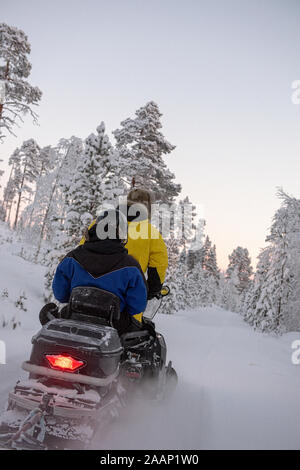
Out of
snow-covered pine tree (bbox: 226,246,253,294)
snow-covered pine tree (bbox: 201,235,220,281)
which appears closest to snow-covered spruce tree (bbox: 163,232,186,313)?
snow-covered pine tree (bbox: 201,235,220,281)

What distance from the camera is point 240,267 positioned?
8069 centimetres

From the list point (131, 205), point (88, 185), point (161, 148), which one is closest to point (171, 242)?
point (161, 148)

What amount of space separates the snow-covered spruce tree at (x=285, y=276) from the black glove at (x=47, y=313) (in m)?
19.8

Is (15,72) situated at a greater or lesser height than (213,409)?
greater

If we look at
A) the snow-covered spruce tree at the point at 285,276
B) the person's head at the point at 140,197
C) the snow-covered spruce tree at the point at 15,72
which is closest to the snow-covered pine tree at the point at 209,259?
the snow-covered spruce tree at the point at 285,276

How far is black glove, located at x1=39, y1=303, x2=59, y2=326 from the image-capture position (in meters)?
3.03

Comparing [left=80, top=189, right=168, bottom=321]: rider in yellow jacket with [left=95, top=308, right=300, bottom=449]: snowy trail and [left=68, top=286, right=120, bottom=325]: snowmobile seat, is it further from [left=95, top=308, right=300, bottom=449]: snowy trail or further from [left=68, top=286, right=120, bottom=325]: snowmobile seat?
[left=95, top=308, right=300, bottom=449]: snowy trail

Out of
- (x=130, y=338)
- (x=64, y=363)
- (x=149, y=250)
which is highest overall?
(x=149, y=250)

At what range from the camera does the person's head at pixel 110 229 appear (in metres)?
2.98

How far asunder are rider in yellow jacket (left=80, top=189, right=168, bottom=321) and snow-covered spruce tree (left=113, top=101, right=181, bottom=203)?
15707 mm

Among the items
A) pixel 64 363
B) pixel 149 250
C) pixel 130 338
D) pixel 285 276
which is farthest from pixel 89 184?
pixel 285 276

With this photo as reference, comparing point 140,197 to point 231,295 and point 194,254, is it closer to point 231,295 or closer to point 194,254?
point 194,254

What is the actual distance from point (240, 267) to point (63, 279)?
3237 inches

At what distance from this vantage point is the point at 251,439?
3.06 m
